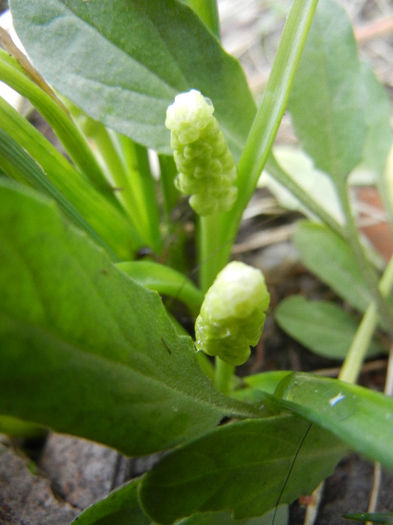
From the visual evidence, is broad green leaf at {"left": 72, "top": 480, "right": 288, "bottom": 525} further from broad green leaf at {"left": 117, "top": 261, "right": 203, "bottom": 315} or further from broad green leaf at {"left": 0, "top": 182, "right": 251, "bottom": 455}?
broad green leaf at {"left": 117, "top": 261, "right": 203, "bottom": 315}

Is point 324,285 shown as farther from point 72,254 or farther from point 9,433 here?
point 72,254

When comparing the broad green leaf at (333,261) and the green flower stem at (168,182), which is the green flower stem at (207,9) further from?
the broad green leaf at (333,261)

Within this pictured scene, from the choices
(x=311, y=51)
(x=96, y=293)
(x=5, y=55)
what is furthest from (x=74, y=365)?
(x=311, y=51)

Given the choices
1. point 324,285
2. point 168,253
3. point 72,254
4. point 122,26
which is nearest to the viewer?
point 72,254

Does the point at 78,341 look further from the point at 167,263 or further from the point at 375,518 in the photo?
the point at 167,263

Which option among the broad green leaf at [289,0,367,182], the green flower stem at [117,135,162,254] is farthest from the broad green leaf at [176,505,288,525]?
the broad green leaf at [289,0,367,182]

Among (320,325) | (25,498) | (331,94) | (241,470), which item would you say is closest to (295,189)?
(331,94)
